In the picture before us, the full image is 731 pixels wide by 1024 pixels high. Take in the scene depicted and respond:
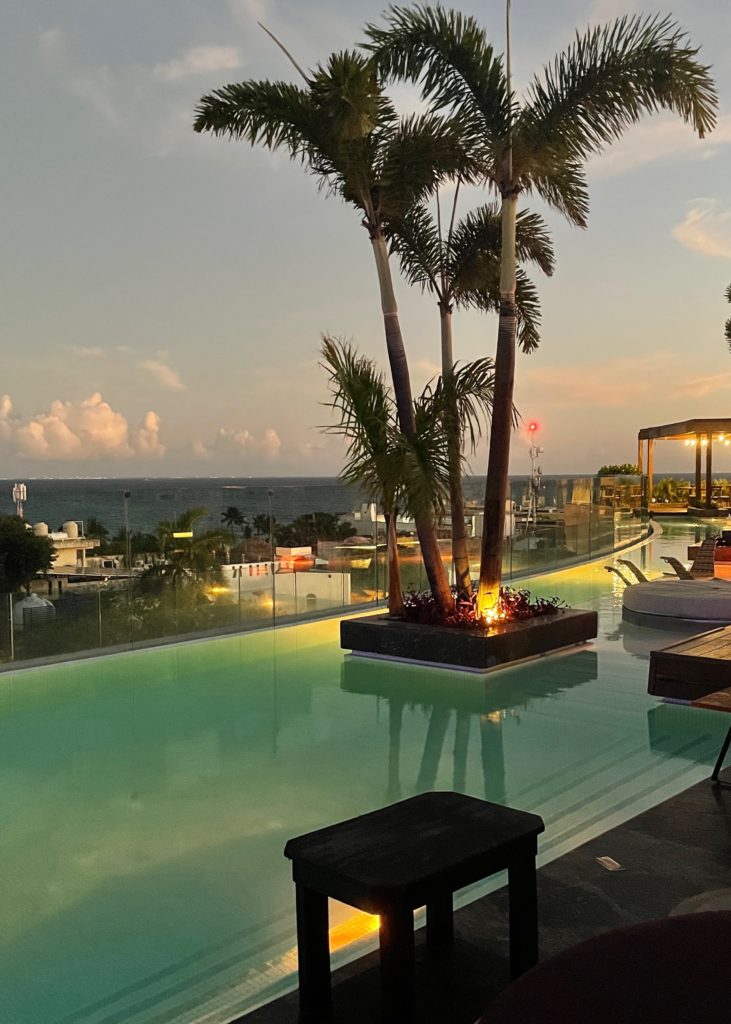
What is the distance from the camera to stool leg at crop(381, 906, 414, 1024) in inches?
→ 89.7

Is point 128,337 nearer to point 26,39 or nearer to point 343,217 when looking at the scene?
point 343,217

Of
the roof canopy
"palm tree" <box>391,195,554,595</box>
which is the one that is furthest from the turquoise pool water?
the roof canopy

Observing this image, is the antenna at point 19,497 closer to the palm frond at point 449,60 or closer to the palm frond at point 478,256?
the palm frond at point 478,256

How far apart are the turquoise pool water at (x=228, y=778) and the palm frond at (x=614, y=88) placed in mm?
4550

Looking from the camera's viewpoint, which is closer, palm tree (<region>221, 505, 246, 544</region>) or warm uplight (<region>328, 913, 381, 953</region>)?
warm uplight (<region>328, 913, 381, 953</region>)

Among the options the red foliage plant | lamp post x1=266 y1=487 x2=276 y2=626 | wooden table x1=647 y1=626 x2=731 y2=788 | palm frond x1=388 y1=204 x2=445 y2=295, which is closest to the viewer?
wooden table x1=647 y1=626 x2=731 y2=788

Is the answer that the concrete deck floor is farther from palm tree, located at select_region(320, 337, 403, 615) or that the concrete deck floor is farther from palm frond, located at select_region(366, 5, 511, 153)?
palm frond, located at select_region(366, 5, 511, 153)

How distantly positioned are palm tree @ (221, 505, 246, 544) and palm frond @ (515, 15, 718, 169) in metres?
4.39

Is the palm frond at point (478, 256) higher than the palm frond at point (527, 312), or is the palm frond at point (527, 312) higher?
the palm frond at point (478, 256)

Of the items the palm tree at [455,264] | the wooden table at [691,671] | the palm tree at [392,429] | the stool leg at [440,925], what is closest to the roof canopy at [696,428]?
the palm tree at [455,264]

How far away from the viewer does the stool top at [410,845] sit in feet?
7.67

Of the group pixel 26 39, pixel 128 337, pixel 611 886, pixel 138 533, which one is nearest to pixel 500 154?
pixel 138 533

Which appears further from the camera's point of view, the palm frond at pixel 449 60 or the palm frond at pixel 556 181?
the palm frond at pixel 556 181

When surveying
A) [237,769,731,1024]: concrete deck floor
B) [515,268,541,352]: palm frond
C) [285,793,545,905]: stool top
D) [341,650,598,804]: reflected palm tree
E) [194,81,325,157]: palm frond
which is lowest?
[341,650,598,804]: reflected palm tree
